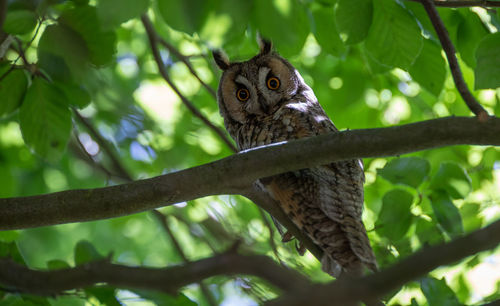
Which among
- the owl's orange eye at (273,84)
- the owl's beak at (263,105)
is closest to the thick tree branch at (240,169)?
the owl's beak at (263,105)

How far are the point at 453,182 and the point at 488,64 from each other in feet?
2.00

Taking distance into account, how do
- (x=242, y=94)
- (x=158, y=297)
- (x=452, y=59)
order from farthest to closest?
1. (x=242, y=94)
2. (x=452, y=59)
3. (x=158, y=297)

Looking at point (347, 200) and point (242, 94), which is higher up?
point (242, 94)

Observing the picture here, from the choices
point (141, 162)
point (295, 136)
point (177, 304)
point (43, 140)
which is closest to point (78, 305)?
point (177, 304)

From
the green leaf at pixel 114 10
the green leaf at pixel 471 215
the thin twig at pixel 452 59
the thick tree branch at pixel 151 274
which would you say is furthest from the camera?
the green leaf at pixel 471 215

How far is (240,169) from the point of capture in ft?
5.96

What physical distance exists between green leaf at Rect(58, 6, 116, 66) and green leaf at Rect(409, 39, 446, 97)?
1446 mm

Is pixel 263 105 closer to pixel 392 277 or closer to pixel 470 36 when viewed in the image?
pixel 470 36

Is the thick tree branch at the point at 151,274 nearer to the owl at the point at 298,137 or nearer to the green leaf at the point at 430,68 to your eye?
the owl at the point at 298,137

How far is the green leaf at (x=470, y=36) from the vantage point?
8.02 ft

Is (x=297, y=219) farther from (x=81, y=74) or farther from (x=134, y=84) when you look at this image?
(x=134, y=84)

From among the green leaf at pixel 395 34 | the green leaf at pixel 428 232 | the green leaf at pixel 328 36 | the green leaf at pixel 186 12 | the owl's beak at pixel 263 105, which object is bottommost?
the green leaf at pixel 428 232

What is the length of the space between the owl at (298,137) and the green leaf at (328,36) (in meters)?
0.37

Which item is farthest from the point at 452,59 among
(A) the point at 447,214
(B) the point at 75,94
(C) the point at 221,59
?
(C) the point at 221,59
